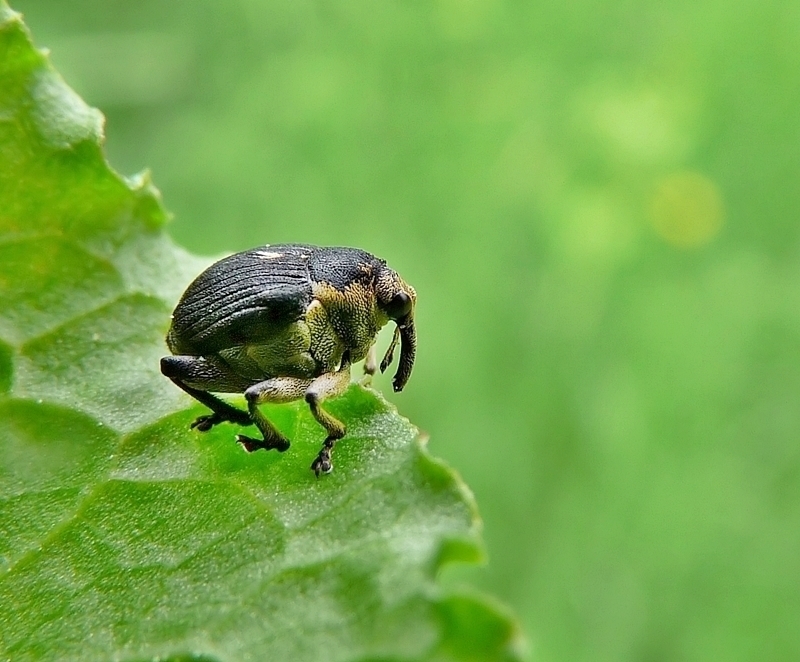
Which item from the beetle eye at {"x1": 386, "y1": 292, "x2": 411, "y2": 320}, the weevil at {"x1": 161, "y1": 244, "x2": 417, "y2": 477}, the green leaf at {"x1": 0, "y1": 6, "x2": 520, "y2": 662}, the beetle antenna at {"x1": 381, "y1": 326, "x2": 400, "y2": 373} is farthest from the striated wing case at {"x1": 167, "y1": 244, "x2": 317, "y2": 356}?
the beetle antenna at {"x1": 381, "y1": 326, "x2": 400, "y2": 373}

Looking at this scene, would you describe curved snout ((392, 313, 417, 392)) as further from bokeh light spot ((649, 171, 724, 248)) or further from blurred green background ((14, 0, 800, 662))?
A: bokeh light spot ((649, 171, 724, 248))

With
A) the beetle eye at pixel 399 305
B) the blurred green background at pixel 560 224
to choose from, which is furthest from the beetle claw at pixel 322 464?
the blurred green background at pixel 560 224

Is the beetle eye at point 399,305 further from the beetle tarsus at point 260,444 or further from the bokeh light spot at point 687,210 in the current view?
the bokeh light spot at point 687,210

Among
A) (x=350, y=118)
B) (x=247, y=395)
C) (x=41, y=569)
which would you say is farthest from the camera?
(x=350, y=118)

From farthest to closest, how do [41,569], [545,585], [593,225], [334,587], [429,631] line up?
[593,225], [545,585], [41,569], [334,587], [429,631]

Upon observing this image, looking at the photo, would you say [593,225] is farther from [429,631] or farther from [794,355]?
[429,631]

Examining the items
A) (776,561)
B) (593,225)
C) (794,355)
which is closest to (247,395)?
(593,225)
